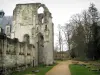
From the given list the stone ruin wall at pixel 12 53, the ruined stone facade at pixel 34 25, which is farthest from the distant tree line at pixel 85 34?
the stone ruin wall at pixel 12 53

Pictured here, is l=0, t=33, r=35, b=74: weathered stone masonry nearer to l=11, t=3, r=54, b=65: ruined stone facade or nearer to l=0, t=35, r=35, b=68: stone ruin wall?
l=0, t=35, r=35, b=68: stone ruin wall

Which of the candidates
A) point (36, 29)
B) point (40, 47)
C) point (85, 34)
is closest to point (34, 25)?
point (36, 29)

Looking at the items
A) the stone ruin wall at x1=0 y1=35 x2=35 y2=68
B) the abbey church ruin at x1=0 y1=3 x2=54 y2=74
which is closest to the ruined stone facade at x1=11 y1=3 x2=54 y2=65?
the abbey church ruin at x1=0 y1=3 x2=54 y2=74

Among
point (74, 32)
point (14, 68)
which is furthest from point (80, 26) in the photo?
point (14, 68)

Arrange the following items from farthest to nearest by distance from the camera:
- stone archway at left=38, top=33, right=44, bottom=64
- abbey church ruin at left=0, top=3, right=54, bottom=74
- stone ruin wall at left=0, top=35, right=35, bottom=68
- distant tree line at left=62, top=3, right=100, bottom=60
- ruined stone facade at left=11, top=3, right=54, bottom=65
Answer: distant tree line at left=62, top=3, right=100, bottom=60 → stone archway at left=38, top=33, right=44, bottom=64 → ruined stone facade at left=11, top=3, right=54, bottom=65 → abbey church ruin at left=0, top=3, right=54, bottom=74 → stone ruin wall at left=0, top=35, right=35, bottom=68

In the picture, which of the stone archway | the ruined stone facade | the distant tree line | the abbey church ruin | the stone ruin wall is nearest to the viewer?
the stone ruin wall

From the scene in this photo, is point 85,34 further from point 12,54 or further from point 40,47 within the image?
point 12,54

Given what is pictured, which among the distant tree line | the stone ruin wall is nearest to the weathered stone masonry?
the stone ruin wall

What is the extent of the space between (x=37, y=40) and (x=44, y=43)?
1923 millimetres

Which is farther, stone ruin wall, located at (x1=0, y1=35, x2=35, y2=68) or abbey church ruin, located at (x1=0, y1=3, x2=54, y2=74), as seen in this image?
abbey church ruin, located at (x1=0, y1=3, x2=54, y2=74)

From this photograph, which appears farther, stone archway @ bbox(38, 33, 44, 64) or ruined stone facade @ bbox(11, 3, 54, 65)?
stone archway @ bbox(38, 33, 44, 64)

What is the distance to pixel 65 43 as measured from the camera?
5606 cm

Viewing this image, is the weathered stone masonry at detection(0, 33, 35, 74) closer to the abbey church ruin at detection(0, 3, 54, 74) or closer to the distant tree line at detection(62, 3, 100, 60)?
the abbey church ruin at detection(0, 3, 54, 74)

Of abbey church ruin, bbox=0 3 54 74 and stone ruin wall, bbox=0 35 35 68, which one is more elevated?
abbey church ruin, bbox=0 3 54 74
